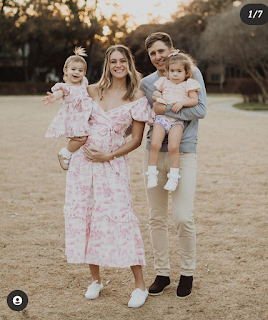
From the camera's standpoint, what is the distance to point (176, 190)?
12.0 ft

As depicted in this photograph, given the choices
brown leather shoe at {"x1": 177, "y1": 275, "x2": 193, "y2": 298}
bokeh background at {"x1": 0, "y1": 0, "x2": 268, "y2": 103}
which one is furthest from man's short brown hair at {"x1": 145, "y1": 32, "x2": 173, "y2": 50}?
bokeh background at {"x1": 0, "y1": 0, "x2": 268, "y2": 103}

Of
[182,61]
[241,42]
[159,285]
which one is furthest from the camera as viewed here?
[241,42]

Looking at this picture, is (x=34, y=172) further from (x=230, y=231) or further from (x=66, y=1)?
(x=66, y=1)

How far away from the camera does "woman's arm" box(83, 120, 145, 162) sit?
11.7 ft

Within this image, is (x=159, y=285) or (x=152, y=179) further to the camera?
(x=159, y=285)

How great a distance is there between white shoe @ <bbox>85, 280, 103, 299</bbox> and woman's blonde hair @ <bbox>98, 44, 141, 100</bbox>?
58.7 inches

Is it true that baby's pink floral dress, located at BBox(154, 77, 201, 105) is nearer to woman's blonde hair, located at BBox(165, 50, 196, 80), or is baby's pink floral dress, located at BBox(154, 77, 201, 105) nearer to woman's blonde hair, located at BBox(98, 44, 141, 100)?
woman's blonde hair, located at BBox(165, 50, 196, 80)

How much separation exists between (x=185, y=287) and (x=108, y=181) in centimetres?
106

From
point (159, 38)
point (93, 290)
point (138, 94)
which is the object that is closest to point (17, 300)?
point (93, 290)

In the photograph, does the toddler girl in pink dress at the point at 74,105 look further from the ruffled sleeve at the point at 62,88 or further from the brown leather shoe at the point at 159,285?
the brown leather shoe at the point at 159,285

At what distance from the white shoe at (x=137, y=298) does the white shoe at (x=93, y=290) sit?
300 mm

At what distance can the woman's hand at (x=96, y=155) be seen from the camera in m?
3.57

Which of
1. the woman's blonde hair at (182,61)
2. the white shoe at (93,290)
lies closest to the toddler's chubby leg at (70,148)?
the woman's blonde hair at (182,61)

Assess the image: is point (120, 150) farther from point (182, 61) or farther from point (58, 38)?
point (58, 38)
